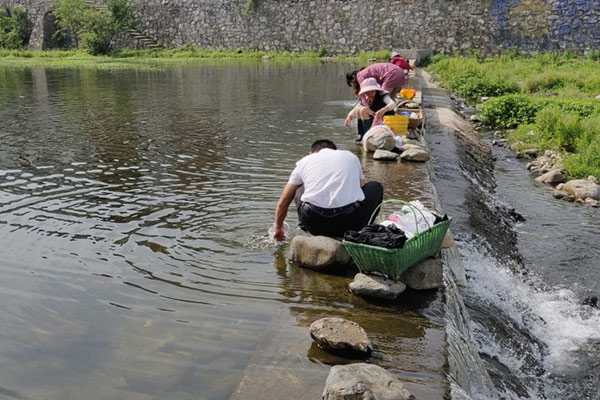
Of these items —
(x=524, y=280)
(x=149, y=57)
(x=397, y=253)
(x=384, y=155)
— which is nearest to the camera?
(x=397, y=253)

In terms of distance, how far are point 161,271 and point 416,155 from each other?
5132 millimetres

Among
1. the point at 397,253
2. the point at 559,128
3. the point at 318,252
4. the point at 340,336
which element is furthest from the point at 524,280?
the point at 559,128

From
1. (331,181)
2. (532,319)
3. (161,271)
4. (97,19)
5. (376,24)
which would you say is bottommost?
(532,319)

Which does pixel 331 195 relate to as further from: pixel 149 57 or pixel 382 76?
pixel 149 57

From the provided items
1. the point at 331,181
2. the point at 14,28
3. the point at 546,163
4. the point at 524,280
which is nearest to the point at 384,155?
the point at 524,280

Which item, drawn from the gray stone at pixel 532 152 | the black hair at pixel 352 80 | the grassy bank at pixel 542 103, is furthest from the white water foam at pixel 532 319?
the gray stone at pixel 532 152

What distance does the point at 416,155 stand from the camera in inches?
376

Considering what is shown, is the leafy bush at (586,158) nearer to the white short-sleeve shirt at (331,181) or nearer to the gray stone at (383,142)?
the gray stone at (383,142)

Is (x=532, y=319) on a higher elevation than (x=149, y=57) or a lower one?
lower

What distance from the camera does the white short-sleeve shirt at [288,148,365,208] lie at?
5660mm

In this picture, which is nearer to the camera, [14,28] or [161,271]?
[161,271]

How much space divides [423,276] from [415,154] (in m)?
4.74

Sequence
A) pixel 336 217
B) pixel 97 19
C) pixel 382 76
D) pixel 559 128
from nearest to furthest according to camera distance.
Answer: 1. pixel 336 217
2. pixel 382 76
3. pixel 559 128
4. pixel 97 19

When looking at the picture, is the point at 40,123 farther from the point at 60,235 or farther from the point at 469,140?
the point at 469,140
